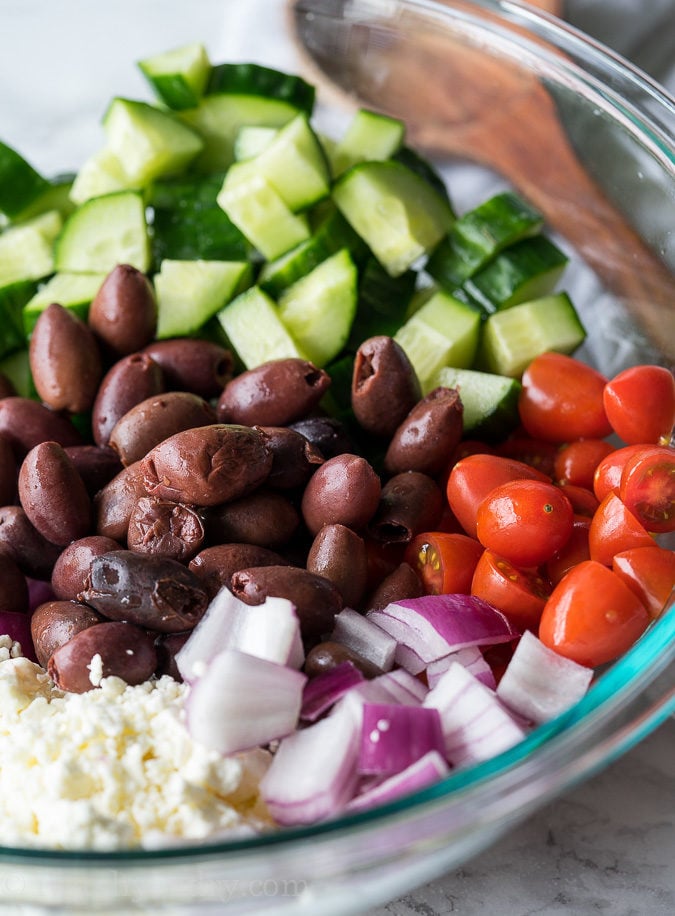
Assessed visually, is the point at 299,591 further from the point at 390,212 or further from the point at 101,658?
the point at 390,212

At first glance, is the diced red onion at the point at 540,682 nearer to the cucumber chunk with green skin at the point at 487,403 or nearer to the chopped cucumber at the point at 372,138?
the cucumber chunk with green skin at the point at 487,403

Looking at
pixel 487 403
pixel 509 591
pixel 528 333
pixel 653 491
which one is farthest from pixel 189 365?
pixel 653 491

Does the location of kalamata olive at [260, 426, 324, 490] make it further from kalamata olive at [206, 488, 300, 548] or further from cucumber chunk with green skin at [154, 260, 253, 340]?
cucumber chunk with green skin at [154, 260, 253, 340]

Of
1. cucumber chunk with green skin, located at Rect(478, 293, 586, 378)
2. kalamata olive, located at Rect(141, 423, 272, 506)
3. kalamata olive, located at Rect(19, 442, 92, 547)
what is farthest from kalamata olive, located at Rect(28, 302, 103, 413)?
cucumber chunk with green skin, located at Rect(478, 293, 586, 378)

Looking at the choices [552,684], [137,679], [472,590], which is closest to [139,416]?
[137,679]

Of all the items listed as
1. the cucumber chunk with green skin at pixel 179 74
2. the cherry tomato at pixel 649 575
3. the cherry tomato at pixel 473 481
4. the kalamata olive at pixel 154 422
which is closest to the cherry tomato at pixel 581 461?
the cherry tomato at pixel 473 481
